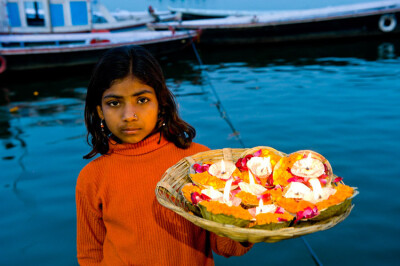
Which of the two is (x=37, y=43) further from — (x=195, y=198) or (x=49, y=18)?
(x=195, y=198)

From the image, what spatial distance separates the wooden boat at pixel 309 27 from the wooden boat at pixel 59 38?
6.05ft

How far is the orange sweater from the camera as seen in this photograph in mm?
1643

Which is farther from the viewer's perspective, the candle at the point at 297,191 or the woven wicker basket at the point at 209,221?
the candle at the point at 297,191

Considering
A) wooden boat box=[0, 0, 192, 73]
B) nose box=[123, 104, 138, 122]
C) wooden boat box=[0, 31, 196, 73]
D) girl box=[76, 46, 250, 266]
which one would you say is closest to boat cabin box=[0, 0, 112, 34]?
wooden boat box=[0, 0, 192, 73]

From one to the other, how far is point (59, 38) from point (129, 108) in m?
10.9

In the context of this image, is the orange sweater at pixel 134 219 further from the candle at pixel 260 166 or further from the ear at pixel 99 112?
the candle at pixel 260 166

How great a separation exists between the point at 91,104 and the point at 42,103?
295 inches

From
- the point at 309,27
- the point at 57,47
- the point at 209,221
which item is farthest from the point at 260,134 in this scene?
the point at 309,27

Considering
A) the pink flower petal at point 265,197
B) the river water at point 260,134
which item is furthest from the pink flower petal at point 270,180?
the river water at point 260,134

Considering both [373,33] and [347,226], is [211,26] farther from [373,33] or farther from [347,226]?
[347,226]

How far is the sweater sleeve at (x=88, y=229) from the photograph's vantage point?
1704 mm

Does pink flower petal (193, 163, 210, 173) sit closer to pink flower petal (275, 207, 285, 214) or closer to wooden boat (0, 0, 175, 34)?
pink flower petal (275, 207, 285, 214)

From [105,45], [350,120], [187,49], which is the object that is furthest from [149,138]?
[187,49]

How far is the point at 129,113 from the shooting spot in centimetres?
161
